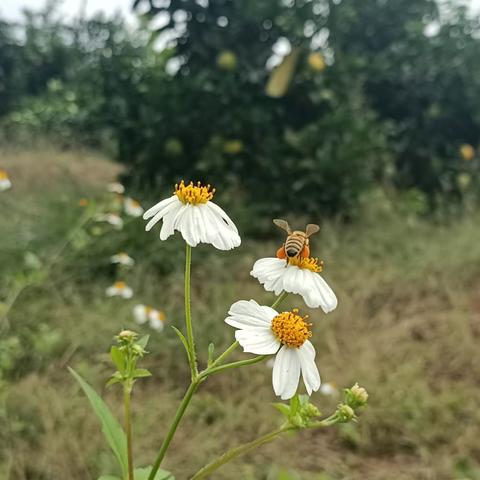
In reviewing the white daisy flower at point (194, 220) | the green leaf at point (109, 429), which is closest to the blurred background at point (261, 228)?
the green leaf at point (109, 429)

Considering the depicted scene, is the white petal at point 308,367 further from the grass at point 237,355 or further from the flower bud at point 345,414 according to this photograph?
A: the grass at point 237,355

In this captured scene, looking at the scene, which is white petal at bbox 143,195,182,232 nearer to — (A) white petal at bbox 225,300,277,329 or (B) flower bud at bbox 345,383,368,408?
(A) white petal at bbox 225,300,277,329

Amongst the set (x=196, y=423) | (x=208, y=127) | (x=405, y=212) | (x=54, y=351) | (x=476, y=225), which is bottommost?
(x=196, y=423)

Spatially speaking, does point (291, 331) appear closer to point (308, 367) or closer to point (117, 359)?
point (308, 367)

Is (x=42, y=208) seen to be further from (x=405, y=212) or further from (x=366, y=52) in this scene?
(x=366, y=52)

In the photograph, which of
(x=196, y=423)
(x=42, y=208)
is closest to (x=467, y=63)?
(x=42, y=208)

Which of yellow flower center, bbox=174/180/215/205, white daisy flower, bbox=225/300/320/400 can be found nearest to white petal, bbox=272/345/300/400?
white daisy flower, bbox=225/300/320/400
